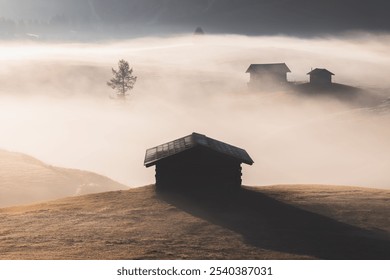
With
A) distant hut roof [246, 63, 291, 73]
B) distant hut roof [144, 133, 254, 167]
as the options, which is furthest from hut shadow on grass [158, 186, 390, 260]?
distant hut roof [246, 63, 291, 73]

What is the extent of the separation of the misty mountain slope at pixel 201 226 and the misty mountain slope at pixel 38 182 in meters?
10.6

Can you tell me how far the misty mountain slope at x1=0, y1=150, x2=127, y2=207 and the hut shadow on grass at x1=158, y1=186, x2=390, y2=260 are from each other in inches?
590

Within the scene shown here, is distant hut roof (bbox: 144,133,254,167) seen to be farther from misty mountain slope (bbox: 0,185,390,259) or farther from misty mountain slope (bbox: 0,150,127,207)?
misty mountain slope (bbox: 0,150,127,207)

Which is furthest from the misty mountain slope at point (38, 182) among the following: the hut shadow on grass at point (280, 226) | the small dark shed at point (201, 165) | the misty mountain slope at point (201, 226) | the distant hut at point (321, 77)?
the distant hut at point (321, 77)

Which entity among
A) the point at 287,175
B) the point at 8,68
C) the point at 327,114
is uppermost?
the point at 8,68

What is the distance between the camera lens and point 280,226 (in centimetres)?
2269

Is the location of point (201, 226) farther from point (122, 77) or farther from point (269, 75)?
point (122, 77)

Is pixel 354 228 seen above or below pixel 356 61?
below

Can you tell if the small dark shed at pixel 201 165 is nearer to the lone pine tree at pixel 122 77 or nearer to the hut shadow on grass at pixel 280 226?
the hut shadow on grass at pixel 280 226

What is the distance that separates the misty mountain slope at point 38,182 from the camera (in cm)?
3813

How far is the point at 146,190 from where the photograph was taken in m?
27.8

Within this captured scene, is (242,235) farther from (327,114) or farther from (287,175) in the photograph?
(327,114)
